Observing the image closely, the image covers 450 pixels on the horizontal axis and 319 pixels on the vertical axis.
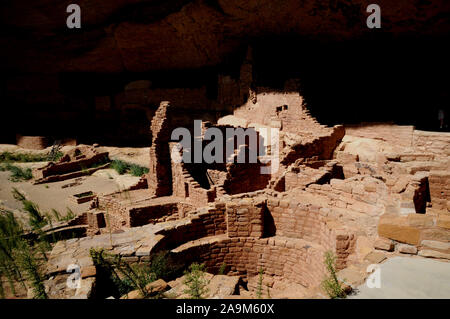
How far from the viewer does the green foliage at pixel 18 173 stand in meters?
14.8

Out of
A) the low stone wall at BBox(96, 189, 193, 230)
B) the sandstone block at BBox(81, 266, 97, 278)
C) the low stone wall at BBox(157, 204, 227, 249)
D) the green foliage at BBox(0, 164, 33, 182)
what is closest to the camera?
the sandstone block at BBox(81, 266, 97, 278)

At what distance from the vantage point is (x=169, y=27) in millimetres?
14609

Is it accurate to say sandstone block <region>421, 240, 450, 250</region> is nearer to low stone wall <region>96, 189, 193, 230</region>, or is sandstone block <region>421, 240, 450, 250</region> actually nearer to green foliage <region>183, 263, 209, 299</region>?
green foliage <region>183, 263, 209, 299</region>

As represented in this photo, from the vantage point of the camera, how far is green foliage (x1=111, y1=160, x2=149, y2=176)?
14.3 m

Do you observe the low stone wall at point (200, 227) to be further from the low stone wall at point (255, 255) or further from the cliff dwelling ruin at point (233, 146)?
the low stone wall at point (255, 255)

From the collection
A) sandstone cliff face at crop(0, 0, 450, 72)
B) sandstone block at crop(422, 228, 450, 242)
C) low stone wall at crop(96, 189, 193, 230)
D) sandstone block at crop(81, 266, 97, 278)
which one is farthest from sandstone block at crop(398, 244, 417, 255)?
sandstone cliff face at crop(0, 0, 450, 72)

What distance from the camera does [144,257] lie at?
4594 mm

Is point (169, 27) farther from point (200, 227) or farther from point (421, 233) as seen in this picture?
point (421, 233)

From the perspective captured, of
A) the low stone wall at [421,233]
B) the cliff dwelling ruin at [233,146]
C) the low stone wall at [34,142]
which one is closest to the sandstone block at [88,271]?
the cliff dwelling ruin at [233,146]

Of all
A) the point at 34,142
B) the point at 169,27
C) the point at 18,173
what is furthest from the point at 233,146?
the point at 34,142

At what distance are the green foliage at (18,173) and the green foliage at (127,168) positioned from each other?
12.6ft

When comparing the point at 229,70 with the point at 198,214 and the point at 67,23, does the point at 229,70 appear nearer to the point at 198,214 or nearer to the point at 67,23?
the point at 67,23

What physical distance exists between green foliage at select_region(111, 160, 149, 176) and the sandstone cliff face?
604 centimetres
